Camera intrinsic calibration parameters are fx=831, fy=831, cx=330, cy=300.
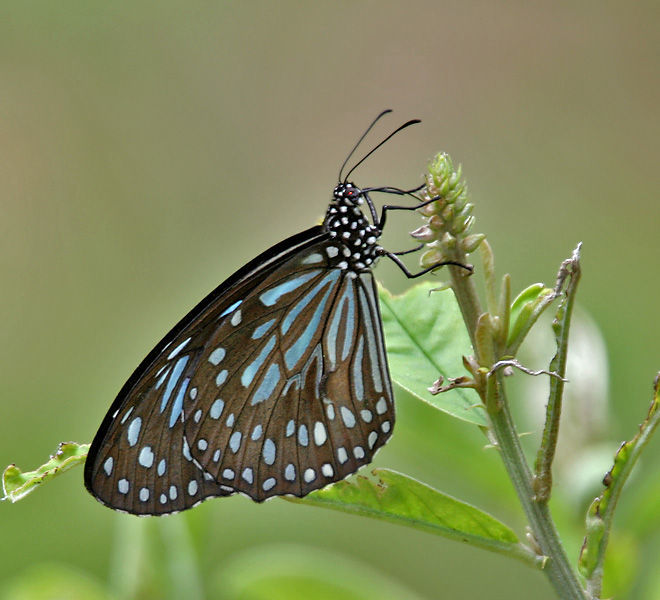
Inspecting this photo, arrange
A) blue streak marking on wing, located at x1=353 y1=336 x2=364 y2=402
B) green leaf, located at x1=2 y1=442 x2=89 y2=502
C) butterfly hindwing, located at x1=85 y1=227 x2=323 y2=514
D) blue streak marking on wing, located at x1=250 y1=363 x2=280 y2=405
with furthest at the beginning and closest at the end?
blue streak marking on wing, located at x1=250 y1=363 x2=280 y2=405, blue streak marking on wing, located at x1=353 y1=336 x2=364 y2=402, butterfly hindwing, located at x1=85 y1=227 x2=323 y2=514, green leaf, located at x1=2 y1=442 x2=89 y2=502

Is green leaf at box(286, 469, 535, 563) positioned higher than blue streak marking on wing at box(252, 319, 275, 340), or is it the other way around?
blue streak marking on wing at box(252, 319, 275, 340)

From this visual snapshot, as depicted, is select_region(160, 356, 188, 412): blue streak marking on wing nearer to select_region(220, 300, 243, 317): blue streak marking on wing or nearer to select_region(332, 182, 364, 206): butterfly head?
select_region(220, 300, 243, 317): blue streak marking on wing

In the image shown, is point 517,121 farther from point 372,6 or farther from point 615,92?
point 372,6

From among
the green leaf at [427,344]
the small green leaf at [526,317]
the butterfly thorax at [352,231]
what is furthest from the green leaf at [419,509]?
the butterfly thorax at [352,231]

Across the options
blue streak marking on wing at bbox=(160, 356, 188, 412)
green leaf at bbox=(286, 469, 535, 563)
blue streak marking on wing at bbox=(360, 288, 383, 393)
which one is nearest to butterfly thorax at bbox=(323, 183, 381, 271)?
blue streak marking on wing at bbox=(360, 288, 383, 393)

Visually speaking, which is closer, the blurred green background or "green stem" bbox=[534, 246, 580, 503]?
"green stem" bbox=[534, 246, 580, 503]

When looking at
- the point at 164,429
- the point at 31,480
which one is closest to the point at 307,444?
the point at 164,429

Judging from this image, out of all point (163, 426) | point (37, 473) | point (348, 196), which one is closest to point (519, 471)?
point (37, 473)

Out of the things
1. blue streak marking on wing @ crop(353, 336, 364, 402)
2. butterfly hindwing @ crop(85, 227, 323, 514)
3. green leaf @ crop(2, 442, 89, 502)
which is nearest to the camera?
green leaf @ crop(2, 442, 89, 502)

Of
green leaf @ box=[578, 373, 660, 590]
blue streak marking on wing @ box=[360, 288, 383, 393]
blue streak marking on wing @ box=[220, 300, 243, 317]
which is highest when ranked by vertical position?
blue streak marking on wing @ box=[220, 300, 243, 317]
